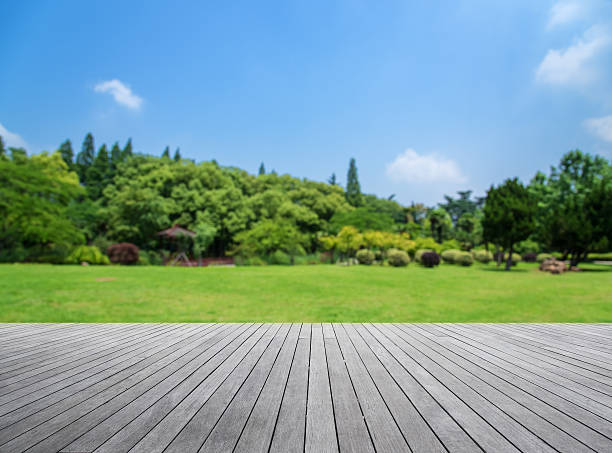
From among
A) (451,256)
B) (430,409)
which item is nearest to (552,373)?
(430,409)

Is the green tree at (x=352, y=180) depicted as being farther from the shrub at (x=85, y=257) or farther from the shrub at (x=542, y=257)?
the shrub at (x=85, y=257)

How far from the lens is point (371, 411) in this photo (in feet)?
5.45

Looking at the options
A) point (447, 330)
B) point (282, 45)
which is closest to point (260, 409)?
point (447, 330)

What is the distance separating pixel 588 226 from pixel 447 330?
20.1m

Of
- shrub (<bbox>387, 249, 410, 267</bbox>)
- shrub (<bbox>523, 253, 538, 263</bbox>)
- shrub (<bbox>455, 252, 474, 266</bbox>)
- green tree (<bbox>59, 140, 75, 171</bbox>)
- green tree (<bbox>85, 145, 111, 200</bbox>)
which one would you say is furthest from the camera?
green tree (<bbox>59, 140, 75, 171</bbox>)

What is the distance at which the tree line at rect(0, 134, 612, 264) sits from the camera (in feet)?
60.3

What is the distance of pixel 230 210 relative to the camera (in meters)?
25.9

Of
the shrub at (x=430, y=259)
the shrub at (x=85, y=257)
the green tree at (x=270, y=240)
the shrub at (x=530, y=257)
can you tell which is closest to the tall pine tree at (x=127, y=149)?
the shrub at (x=85, y=257)

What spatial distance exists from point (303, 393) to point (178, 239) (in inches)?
927

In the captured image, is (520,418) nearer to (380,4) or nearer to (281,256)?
(380,4)

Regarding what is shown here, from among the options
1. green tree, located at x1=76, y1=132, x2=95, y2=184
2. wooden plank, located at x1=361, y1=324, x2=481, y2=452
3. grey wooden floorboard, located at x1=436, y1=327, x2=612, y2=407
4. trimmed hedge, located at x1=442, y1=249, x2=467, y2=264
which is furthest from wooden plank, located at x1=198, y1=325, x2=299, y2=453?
green tree, located at x1=76, y1=132, x2=95, y2=184

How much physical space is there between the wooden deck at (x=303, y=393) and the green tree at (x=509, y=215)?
1803 centimetres

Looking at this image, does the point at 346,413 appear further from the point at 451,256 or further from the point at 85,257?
the point at 451,256

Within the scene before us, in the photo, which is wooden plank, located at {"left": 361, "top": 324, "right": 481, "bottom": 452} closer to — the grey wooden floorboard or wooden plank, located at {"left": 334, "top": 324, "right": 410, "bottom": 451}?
wooden plank, located at {"left": 334, "top": 324, "right": 410, "bottom": 451}
